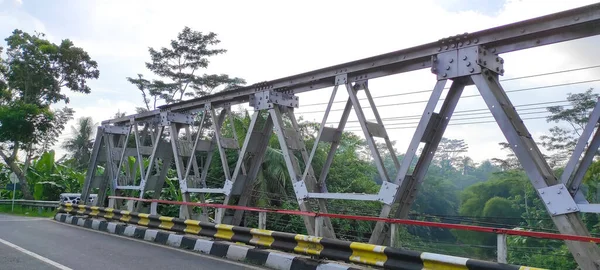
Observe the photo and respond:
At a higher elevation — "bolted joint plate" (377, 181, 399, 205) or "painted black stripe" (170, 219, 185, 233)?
"bolted joint plate" (377, 181, 399, 205)

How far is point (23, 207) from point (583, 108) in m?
29.5

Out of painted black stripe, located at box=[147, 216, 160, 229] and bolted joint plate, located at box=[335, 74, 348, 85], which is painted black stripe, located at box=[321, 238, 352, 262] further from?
painted black stripe, located at box=[147, 216, 160, 229]

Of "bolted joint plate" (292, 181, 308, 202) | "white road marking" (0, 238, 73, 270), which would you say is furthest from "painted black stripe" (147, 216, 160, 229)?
"bolted joint plate" (292, 181, 308, 202)

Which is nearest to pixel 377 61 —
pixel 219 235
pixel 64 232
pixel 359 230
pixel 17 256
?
pixel 219 235

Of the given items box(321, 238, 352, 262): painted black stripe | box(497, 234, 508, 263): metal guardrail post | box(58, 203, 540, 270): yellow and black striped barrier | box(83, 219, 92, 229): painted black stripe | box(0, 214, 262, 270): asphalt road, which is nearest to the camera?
box(497, 234, 508, 263): metal guardrail post

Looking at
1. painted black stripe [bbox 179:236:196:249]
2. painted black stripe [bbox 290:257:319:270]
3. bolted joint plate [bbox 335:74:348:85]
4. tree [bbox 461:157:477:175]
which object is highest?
tree [bbox 461:157:477:175]

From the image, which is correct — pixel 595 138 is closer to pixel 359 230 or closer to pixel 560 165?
pixel 359 230

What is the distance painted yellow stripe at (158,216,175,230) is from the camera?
1073 cm

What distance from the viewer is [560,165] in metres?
28.4

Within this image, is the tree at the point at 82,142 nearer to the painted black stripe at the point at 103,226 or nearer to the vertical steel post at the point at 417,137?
the painted black stripe at the point at 103,226

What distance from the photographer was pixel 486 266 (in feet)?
17.2

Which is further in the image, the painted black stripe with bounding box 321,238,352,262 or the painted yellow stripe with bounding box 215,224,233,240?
the painted yellow stripe with bounding box 215,224,233,240

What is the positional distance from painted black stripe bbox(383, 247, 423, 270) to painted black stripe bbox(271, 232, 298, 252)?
1.82 metres

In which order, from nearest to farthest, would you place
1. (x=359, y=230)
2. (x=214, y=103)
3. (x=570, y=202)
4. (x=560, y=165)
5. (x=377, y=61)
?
(x=570, y=202)
(x=377, y=61)
(x=214, y=103)
(x=359, y=230)
(x=560, y=165)
